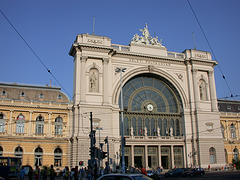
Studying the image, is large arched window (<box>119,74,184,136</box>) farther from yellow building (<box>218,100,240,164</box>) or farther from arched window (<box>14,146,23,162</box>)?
arched window (<box>14,146,23,162</box>)

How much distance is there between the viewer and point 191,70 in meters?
54.7

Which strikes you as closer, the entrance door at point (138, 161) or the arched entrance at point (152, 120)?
the entrance door at point (138, 161)

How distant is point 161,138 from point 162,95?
8393 millimetres

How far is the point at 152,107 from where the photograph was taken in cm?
5106

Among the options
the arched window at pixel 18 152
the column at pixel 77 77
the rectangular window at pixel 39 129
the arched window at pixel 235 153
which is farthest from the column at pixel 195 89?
the arched window at pixel 18 152

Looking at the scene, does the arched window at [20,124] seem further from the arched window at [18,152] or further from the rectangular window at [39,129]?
the arched window at [18,152]

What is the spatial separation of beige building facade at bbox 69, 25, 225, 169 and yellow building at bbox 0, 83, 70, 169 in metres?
3.79

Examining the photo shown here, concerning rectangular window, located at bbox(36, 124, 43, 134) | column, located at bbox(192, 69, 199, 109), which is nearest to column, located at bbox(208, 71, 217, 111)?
column, located at bbox(192, 69, 199, 109)

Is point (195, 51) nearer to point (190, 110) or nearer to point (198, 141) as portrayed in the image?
point (190, 110)

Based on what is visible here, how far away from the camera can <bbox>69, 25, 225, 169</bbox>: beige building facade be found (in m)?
45.0

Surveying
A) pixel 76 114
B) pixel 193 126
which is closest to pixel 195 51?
pixel 193 126

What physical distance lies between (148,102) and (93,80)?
11344mm

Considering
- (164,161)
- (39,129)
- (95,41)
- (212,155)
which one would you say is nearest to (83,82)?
(95,41)

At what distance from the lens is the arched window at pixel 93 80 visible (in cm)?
4662
